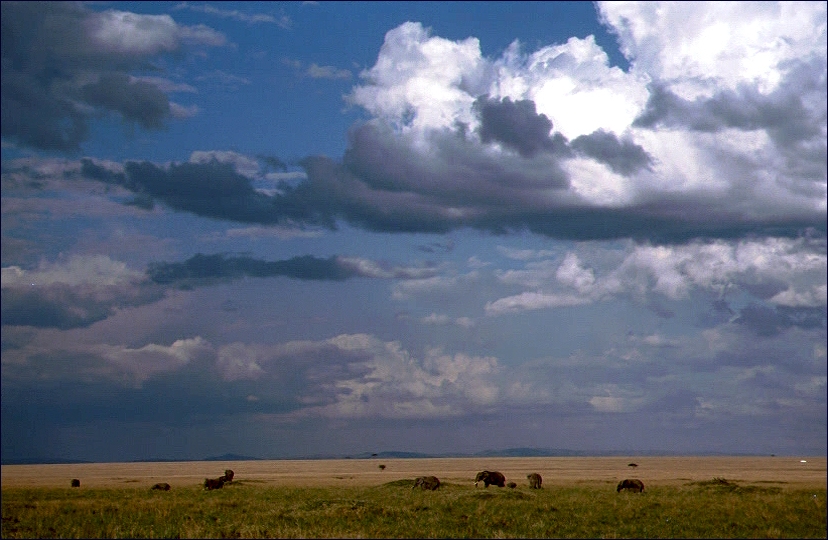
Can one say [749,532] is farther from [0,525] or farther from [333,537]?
[0,525]

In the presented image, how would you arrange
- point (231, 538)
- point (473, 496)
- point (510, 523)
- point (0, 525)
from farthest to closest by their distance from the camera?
point (473, 496)
point (0, 525)
point (510, 523)
point (231, 538)

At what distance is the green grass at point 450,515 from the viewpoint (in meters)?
35.9

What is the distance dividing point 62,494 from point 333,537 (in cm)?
4282

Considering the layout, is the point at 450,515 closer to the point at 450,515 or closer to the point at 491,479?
the point at 450,515

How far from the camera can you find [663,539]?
33312 mm

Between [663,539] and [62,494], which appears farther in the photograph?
[62,494]

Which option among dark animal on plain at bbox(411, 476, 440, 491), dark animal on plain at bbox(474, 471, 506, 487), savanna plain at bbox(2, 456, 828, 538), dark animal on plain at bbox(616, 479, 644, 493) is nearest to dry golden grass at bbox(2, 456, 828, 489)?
dark animal on plain at bbox(474, 471, 506, 487)

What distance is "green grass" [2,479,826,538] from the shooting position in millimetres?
35938

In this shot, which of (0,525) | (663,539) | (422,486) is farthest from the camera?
(422,486)

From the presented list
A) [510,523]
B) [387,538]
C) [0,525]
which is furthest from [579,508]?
[0,525]

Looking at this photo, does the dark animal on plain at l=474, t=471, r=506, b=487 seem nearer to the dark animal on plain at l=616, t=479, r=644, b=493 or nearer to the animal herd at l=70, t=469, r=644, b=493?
the animal herd at l=70, t=469, r=644, b=493

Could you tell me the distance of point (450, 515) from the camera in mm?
41812

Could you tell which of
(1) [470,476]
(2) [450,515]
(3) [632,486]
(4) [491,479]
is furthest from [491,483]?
(1) [470,476]

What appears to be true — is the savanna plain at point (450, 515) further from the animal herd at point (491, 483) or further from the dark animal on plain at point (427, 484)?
the dark animal on plain at point (427, 484)
